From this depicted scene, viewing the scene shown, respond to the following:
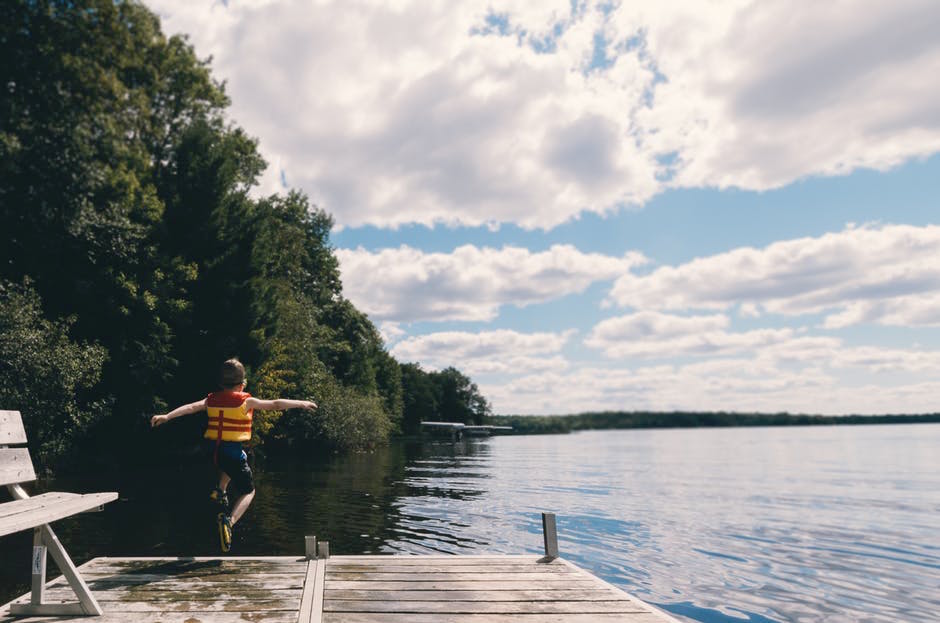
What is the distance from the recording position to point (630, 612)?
19.6ft

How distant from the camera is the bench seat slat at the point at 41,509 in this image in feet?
15.3

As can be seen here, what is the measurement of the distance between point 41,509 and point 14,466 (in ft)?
3.40

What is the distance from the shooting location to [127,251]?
87.1 feet

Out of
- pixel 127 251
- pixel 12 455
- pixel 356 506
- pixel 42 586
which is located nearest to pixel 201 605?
pixel 42 586

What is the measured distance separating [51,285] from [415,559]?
26.7 m

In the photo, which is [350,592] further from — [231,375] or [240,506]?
[231,375]

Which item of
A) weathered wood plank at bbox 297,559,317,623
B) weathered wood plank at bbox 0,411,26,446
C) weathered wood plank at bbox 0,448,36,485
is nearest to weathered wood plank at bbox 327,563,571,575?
weathered wood plank at bbox 297,559,317,623

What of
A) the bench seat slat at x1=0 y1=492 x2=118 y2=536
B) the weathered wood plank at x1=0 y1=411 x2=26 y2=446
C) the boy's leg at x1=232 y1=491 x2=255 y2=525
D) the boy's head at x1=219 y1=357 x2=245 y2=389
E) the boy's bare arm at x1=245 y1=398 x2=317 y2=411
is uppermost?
the boy's head at x1=219 y1=357 x2=245 y2=389

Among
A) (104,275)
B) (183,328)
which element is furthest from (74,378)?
(183,328)

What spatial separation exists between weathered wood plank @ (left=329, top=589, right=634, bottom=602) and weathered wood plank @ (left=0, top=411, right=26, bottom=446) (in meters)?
3.72

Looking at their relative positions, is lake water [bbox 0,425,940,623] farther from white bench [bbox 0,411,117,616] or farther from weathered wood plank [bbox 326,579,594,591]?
white bench [bbox 0,411,117,616]

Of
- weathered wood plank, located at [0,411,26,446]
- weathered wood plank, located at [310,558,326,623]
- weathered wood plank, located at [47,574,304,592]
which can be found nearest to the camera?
weathered wood plank, located at [310,558,326,623]

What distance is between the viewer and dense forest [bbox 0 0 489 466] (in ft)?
48.1

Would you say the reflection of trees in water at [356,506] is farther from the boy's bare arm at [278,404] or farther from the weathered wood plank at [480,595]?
the weathered wood plank at [480,595]
